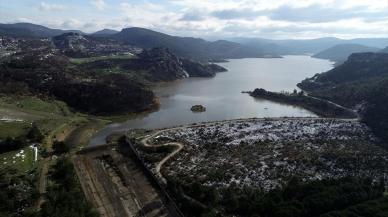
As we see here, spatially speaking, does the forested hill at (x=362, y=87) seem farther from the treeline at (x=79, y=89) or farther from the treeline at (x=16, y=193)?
the treeline at (x=16, y=193)

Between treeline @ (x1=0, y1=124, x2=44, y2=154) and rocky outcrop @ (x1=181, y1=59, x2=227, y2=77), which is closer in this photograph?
treeline @ (x1=0, y1=124, x2=44, y2=154)

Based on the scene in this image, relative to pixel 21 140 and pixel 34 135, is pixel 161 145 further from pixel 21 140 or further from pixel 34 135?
pixel 21 140

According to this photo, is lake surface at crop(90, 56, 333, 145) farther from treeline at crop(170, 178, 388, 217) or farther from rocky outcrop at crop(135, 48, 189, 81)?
treeline at crop(170, 178, 388, 217)

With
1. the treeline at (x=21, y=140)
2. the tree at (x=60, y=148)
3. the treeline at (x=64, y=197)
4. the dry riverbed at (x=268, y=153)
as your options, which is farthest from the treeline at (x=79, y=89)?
the treeline at (x=64, y=197)

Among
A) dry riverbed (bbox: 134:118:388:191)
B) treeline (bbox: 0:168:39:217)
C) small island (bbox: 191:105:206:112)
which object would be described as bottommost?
small island (bbox: 191:105:206:112)

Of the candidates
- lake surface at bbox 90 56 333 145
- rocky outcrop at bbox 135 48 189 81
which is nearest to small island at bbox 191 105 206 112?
lake surface at bbox 90 56 333 145

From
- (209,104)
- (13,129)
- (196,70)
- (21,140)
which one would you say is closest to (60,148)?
(21,140)

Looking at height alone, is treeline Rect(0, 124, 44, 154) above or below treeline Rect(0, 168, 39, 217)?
above
